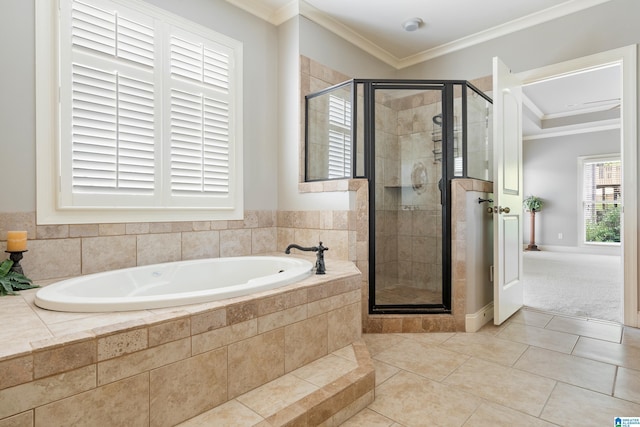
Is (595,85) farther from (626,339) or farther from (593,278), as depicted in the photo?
(626,339)

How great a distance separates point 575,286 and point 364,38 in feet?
12.4

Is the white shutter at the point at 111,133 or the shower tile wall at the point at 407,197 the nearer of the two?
the white shutter at the point at 111,133

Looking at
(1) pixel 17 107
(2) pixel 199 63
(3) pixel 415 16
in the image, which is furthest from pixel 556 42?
(1) pixel 17 107

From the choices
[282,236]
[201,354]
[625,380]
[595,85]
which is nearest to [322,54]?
[282,236]

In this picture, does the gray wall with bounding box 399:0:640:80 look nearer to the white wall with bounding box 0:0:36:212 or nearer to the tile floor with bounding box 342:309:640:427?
the tile floor with bounding box 342:309:640:427

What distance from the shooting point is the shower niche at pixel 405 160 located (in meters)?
2.80

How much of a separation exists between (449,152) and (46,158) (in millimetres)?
2791

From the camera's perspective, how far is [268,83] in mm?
3168

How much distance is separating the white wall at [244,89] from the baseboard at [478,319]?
1.90 meters

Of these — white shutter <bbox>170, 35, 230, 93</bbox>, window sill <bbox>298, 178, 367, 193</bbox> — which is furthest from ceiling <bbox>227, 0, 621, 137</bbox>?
window sill <bbox>298, 178, 367, 193</bbox>

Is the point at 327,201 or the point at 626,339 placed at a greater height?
the point at 327,201

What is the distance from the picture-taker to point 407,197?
3.23 m

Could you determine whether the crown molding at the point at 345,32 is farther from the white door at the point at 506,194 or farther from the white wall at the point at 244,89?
the white door at the point at 506,194

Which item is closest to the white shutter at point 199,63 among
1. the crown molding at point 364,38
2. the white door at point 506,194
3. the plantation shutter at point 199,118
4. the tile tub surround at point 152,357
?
the plantation shutter at point 199,118
